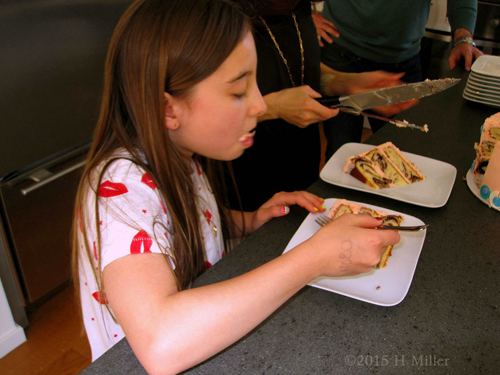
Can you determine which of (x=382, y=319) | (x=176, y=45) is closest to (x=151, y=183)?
(x=176, y=45)

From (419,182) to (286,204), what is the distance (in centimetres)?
39

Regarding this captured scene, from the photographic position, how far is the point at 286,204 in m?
1.14

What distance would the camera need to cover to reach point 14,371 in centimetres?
173

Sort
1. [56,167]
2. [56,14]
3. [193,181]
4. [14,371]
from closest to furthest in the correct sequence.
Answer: [193,181]
[56,14]
[14,371]
[56,167]

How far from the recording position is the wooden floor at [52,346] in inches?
68.7

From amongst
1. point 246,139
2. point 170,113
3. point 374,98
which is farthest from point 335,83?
point 170,113

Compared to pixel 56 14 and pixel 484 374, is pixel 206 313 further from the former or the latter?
pixel 56 14

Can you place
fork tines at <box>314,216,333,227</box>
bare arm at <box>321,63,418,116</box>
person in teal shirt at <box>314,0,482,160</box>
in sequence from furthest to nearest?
person in teal shirt at <box>314,0,482,160</box> → bare arm at <box>321,63,418,116</box> → fork tines at <box>314,216,333,227</box>

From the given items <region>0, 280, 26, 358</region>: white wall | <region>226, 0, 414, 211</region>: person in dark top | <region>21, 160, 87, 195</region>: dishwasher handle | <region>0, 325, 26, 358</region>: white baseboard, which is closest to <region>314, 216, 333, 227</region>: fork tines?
<region>226, 0, 414, 211</region>: person in dark top

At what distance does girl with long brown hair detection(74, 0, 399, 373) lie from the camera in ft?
2.15

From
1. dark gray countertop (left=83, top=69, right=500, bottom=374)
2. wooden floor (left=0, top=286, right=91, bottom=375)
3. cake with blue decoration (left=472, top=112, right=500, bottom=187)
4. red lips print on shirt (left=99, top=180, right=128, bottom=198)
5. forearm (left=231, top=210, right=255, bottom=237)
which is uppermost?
red lips print on shirt (left=99, top=180, right=128, bottom=198)

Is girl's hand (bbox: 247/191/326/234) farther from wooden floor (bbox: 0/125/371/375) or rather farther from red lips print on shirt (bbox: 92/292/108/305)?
wooden floor (bbox: 0/125/371/375)

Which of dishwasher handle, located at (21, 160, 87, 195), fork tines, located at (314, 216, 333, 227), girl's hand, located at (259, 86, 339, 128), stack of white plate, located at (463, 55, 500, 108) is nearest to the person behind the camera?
fork tines, located at (314, 216, 333, 227)

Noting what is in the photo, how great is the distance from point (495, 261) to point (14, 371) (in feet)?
5.87
